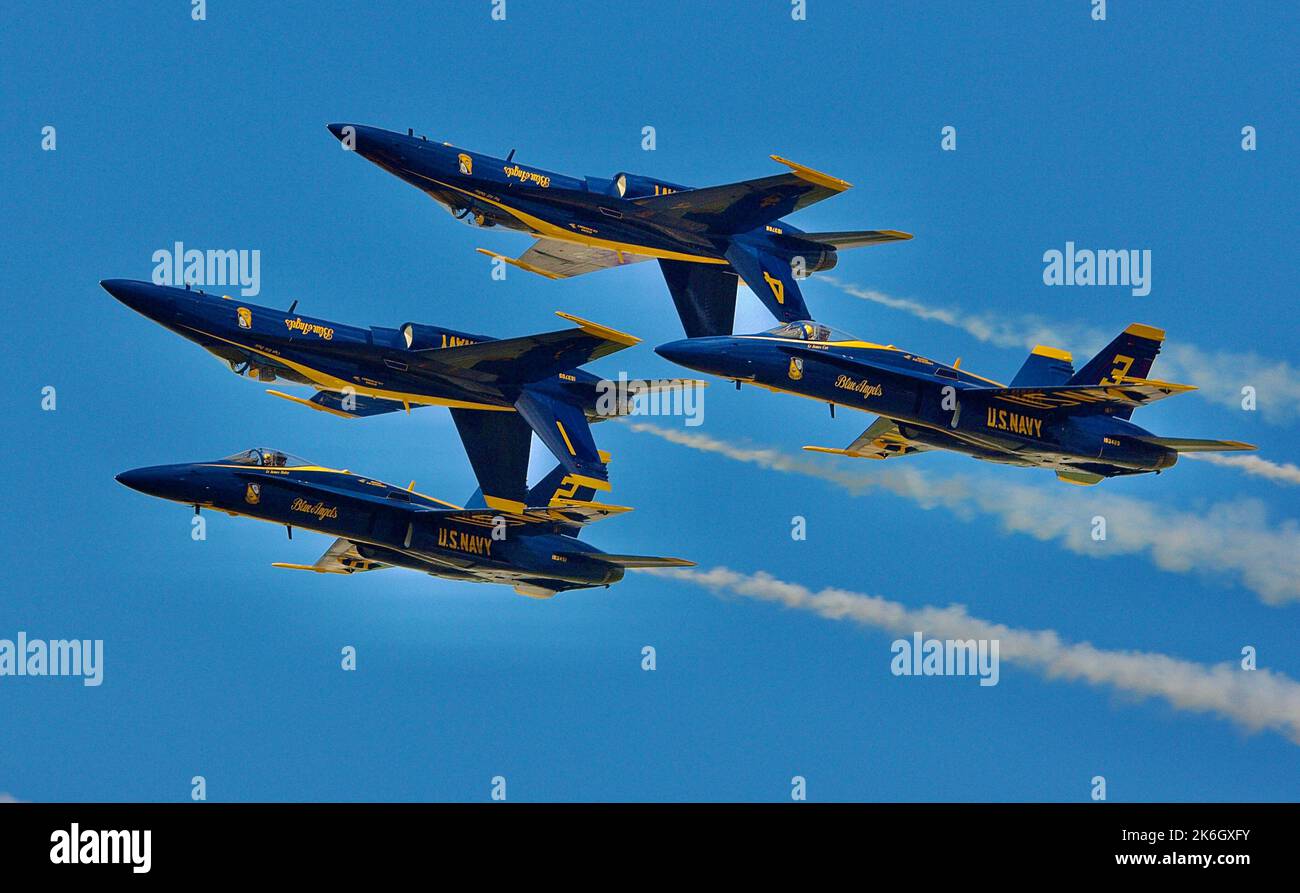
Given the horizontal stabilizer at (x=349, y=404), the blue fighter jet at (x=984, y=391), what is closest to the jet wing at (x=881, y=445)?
the blue fighter jet at (x=984, y=391)

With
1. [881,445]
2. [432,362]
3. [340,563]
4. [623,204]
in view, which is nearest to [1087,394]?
[881,445]

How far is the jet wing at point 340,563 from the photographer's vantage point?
243 ft

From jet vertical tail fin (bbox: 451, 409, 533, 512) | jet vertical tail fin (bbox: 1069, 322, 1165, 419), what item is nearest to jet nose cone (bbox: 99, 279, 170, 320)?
jet vertical tail fin (bbox: 451, 409, 533, 512)

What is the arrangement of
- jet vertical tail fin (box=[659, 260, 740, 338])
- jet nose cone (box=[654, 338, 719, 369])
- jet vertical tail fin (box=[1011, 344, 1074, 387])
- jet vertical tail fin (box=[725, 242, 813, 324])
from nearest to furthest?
jet nose cone (box=[654, 338, 719, 369]), jet vertical tail fin (box=[1011, 344, 1074, 387]), jet vertical tail fin (box=[725, 242, 813, 324]), jet vertical tail fin (box=[659, 260, 740, 338])

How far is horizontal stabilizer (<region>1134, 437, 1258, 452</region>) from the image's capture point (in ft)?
220

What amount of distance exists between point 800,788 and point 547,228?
18.8m

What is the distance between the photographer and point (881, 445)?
73312 millimetres

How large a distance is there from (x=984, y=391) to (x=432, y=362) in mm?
15639

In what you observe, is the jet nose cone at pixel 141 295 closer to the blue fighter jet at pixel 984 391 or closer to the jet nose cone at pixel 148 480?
the jet nose cone at pixel 148 480

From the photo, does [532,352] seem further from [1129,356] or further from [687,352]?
[1129,356]

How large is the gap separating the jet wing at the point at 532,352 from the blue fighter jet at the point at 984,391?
352 centimetres

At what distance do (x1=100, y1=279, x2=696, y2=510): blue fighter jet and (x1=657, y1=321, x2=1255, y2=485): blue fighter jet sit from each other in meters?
4.30

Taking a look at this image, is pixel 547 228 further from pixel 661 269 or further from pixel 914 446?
pixel 914 446

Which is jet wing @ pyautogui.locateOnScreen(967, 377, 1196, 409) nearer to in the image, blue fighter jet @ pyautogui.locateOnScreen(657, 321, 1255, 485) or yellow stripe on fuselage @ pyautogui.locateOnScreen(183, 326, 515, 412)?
blue fighter jet @ pyautogui.locateOnScreen(657, 321, 1255, 485)
